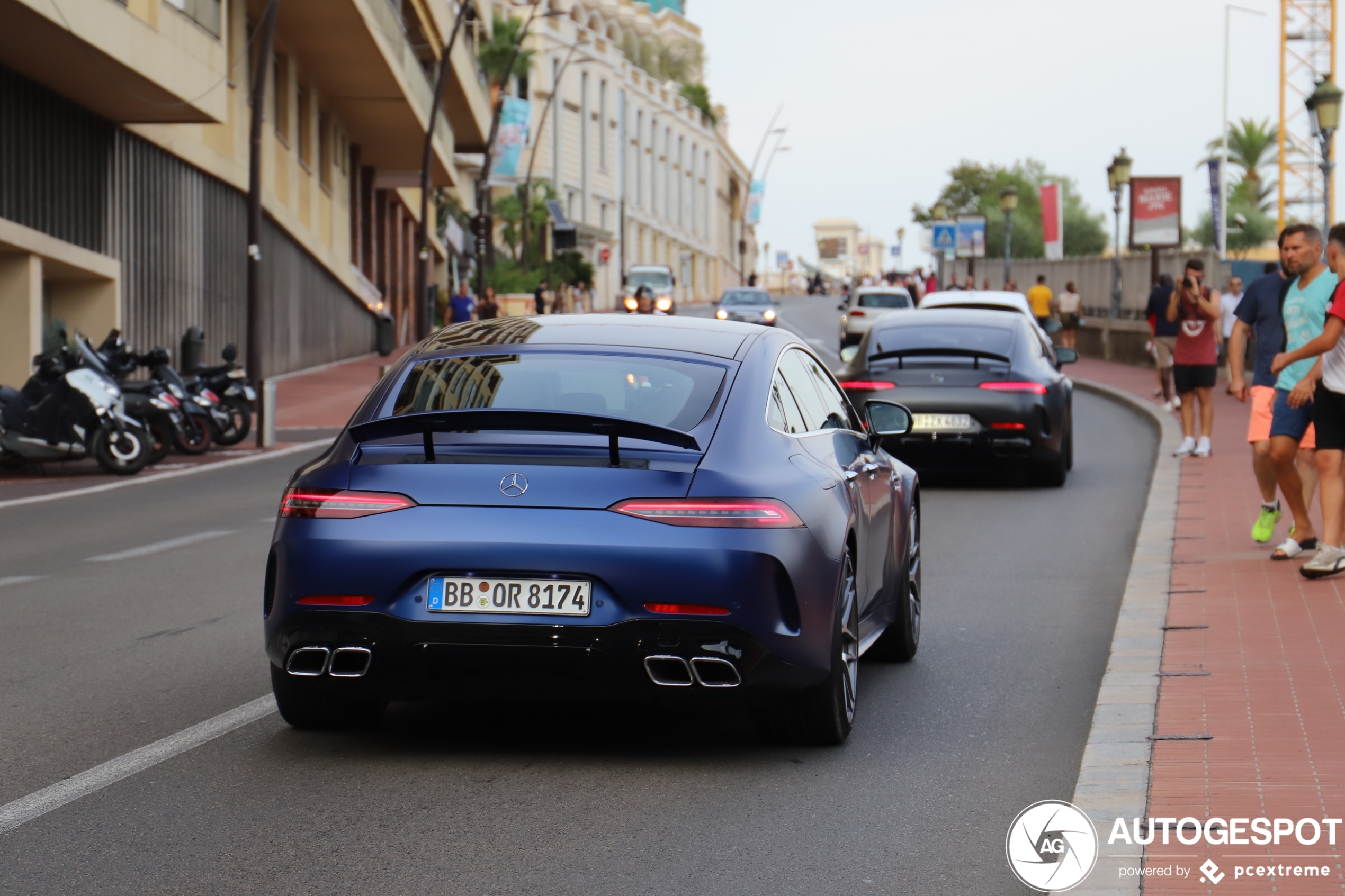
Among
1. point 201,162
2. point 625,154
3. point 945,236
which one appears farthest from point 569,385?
point 625,154

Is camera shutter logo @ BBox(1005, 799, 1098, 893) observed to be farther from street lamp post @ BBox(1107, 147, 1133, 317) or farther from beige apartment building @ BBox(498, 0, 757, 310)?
beige apartment building @ BBox(498, 0, 757, 310)

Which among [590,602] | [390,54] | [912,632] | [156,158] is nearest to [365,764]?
[590,602]

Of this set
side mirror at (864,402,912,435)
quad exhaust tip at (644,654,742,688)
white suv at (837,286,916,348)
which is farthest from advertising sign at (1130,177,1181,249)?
quad exhaust tip at (644,654,742,688)

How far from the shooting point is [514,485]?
5695 mm

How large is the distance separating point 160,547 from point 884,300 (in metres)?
35.9

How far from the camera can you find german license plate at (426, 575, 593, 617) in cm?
561

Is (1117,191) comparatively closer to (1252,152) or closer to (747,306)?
(747,306)

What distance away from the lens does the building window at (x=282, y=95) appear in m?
39.5

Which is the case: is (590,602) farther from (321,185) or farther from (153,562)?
(321,185)

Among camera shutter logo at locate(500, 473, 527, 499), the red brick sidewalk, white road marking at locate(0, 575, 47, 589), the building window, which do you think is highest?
the building window

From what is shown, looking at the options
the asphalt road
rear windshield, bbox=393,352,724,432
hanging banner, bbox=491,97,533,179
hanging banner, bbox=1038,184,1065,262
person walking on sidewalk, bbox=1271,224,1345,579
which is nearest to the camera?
the asphalt road

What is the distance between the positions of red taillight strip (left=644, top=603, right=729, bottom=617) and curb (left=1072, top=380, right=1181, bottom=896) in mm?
1163

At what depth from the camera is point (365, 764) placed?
5.99m

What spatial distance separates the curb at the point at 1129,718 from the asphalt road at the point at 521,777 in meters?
0.13
